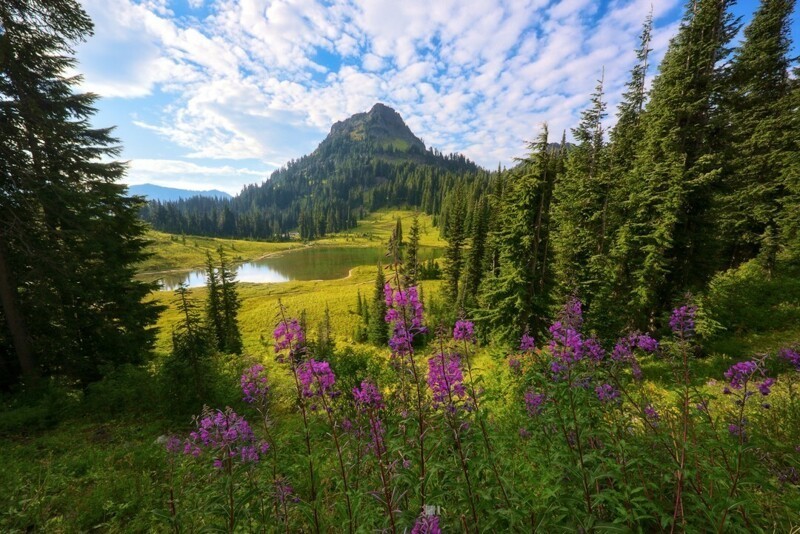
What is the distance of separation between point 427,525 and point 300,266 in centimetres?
9986

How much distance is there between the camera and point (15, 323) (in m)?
10.1

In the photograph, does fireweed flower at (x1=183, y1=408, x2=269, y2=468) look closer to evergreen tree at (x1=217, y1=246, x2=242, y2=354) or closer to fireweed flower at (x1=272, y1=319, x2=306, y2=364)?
fireweed flower at (x1=272, y1=319, x2=306, y2=364)

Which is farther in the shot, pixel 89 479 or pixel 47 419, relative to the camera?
pixel 47 419

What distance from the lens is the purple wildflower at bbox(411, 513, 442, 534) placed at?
194 centimetres

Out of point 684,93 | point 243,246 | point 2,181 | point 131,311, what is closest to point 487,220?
point 684,93

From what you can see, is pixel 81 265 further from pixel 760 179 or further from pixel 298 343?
pixel 760 179

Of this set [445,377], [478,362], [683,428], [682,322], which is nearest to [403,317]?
[445,377]

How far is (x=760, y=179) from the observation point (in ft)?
69.6

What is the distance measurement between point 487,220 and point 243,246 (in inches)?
4482

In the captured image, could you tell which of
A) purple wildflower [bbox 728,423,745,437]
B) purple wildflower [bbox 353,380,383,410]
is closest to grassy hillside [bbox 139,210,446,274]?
purple wildflower [bbox 353,380,383,410]

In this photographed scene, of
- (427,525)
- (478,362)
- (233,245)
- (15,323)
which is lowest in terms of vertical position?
(478,362)

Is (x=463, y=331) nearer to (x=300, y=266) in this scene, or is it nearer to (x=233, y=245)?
(x=300, y=266)

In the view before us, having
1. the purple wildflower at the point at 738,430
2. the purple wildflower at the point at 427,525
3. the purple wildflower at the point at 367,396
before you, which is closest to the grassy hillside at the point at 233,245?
the purple wildflower at the point at 367,396

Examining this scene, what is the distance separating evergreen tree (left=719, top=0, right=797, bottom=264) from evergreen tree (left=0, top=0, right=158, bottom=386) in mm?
33325
